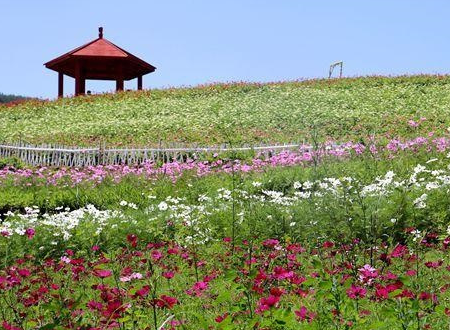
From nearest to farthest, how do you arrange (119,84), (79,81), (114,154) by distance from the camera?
(114,154) → (79,81) → (119,84)

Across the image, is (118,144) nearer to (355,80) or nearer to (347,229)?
(355,80)

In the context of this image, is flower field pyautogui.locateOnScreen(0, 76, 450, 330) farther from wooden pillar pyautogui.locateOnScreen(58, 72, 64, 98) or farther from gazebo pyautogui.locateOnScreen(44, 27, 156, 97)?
wooden pillar pyautogui.locateOnScreen(58, 72, 64, 98)

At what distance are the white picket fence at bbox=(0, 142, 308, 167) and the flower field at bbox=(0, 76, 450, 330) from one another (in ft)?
1.73

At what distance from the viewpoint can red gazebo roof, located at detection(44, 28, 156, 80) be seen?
33.1 meters

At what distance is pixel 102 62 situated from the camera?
35.2 metres

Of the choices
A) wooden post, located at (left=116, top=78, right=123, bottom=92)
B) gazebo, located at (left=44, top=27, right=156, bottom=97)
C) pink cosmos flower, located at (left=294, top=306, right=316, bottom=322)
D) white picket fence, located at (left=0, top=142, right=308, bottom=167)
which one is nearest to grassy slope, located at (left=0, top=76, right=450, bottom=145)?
wooden post, located at (left=116, top=78, right=123, bottom=92)

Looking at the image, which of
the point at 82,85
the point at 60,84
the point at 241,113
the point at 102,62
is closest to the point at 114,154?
the point at 241,113

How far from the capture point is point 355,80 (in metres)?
34.3

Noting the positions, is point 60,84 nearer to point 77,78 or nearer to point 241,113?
point 77,78

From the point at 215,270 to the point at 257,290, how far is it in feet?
9.09

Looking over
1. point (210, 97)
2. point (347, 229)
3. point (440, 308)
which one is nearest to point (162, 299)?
point (440, 308)

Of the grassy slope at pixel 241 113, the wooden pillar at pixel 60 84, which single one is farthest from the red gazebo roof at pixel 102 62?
the grassy slope at pixel 241 113

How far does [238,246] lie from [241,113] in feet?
71.6

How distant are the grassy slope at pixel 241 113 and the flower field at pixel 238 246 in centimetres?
555
